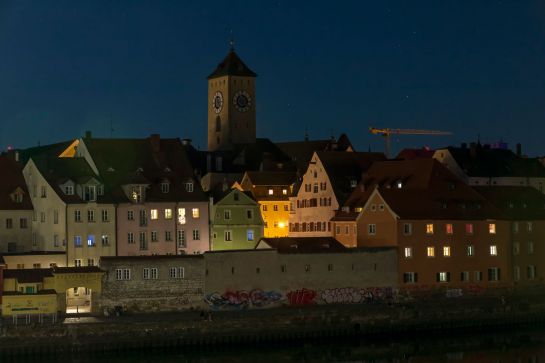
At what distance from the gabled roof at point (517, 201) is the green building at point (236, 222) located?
17222 mm

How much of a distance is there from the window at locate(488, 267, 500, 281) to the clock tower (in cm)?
5965

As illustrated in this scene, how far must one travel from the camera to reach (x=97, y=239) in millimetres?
84938

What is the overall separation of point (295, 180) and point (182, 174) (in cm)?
1801

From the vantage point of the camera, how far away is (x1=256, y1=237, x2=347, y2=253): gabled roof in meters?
83.6

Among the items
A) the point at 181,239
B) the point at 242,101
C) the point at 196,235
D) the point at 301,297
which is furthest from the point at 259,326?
the point at 242,101

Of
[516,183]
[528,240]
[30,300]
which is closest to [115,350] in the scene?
[30,300]

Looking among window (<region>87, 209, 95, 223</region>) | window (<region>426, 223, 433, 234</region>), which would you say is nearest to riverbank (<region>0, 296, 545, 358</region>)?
window (<region>426, 223, 433, 234</region>)

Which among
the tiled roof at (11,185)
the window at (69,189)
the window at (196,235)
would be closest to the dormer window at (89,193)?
the window at (69,189)

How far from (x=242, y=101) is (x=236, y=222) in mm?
56185

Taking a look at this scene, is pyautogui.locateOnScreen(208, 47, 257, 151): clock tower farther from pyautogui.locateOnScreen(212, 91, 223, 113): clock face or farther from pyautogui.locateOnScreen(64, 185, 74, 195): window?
pyautogui.locateOnScreen(64, 185, 74, 195): window

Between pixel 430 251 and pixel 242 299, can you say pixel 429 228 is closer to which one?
pixel 430 251

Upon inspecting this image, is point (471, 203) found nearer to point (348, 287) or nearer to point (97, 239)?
point (348, 287)

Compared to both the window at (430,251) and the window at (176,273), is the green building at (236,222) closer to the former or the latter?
the window at (176,273)

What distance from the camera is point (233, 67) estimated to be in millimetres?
146625
